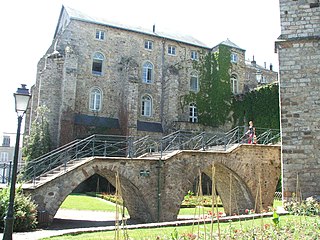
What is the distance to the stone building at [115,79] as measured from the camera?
24.8 m

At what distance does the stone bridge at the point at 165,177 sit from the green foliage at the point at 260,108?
1060cm

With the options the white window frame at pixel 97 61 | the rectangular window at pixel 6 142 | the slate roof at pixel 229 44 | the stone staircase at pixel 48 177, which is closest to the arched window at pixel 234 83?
the slate roof at pixel 229 44

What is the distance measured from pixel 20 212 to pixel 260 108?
22.7 meters

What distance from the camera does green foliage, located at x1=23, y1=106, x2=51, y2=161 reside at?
22688 millimetres

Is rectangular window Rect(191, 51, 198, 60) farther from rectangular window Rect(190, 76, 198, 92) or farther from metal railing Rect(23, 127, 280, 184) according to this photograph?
metal railing Rect(23, 127, 280, 184)

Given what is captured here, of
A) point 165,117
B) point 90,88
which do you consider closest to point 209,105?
point 165,117

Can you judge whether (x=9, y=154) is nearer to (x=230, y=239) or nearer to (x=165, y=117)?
(x=165, y=117)

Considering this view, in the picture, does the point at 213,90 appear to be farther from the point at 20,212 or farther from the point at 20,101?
the point at 20,101

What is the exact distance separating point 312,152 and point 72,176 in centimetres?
909

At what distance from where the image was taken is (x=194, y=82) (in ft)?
101

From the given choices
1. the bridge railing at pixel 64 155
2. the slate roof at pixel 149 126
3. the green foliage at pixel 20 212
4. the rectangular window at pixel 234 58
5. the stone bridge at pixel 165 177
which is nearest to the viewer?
the green foliage at pixel 20 212

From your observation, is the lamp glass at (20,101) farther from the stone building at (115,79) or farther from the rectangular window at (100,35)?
the rectangular window at (100,35)

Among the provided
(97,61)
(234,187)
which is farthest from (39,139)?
(234,187)

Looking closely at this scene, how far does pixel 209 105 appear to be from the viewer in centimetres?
3019
